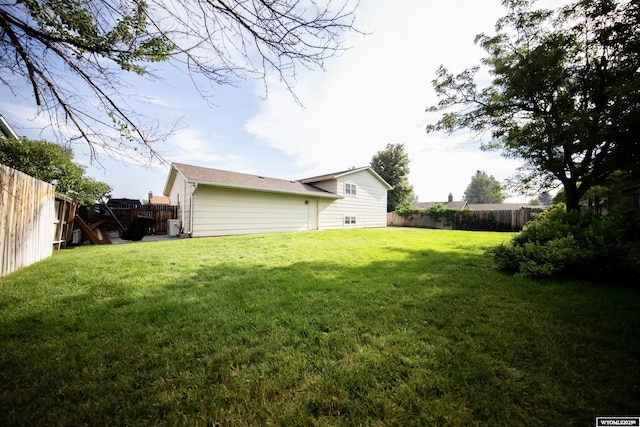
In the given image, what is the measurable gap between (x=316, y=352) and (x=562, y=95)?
905cm

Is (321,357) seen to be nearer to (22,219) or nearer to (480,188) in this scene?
(22,219)

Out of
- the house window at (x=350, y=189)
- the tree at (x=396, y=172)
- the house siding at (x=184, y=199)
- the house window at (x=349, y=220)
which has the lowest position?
the house window at (x=349, y=220)

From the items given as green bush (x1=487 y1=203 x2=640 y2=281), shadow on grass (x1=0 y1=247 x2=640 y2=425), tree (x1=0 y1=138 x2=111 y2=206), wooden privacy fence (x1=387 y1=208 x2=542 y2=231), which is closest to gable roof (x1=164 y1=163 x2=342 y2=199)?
tree (x1=0 y1=138 x2=111 y2=206)

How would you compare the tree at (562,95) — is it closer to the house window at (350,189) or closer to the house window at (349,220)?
the house window at (350,189)

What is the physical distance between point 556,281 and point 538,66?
584 centimetres

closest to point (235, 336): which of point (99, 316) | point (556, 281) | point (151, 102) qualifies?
point (99, 316)

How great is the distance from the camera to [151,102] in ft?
10.2

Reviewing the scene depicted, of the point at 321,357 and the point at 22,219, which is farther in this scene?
the point at 22,219

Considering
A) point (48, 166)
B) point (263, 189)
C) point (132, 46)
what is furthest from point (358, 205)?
point (48, 166)

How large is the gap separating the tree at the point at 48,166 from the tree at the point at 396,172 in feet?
98.7

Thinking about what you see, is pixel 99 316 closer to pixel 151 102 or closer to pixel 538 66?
pixel 151 102

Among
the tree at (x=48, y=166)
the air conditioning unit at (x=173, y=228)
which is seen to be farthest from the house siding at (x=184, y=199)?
the tree at (x=48, y=166)

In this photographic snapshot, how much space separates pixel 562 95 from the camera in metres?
6.14

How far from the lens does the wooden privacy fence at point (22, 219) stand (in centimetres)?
393
